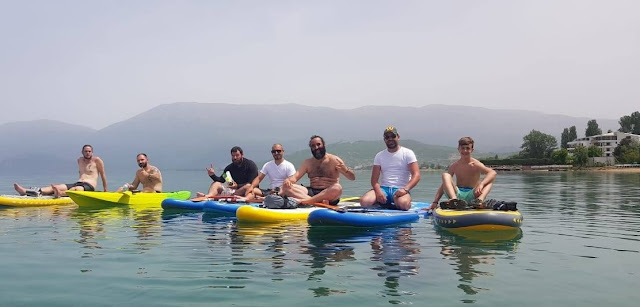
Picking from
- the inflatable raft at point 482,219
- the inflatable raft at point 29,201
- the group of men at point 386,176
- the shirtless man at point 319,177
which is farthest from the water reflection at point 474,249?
the inflatable raft at point 29,201

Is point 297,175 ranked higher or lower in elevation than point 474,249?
higher

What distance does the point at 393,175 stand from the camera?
1306 cm

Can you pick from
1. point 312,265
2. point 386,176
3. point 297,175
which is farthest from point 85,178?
point 312,265

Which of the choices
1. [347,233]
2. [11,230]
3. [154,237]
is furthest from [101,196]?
[347,233]

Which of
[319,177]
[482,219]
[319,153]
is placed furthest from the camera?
[319,177]

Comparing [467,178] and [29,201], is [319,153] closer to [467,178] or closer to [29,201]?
[467,178]

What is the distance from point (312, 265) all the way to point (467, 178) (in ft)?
19.7

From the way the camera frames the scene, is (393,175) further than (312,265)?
Yes

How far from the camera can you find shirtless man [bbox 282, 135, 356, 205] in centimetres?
1266

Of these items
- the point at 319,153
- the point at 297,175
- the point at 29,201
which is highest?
the point at 319,153

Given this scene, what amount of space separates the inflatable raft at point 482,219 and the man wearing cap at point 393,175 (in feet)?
6.83

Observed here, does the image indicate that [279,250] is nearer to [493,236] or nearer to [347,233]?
[347,233]

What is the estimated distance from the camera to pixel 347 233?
10.8 m

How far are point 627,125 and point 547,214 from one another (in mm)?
173653
